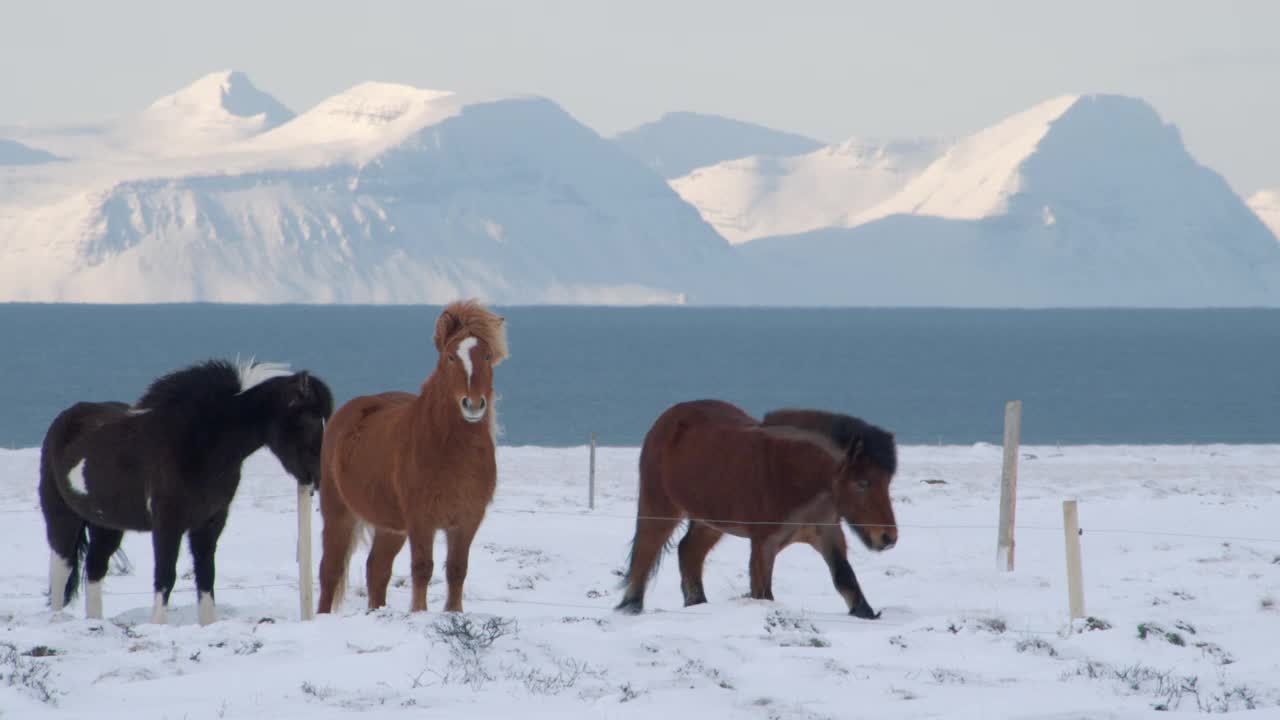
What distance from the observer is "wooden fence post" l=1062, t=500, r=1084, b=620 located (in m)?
9.51

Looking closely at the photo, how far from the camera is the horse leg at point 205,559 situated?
9141 mm

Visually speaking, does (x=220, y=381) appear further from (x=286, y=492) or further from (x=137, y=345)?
(x=137, y=345)

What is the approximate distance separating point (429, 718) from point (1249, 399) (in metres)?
70.5

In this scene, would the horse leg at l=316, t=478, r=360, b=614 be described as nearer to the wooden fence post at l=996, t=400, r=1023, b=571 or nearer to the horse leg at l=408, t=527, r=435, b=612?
the horse leg at l=408, t=527, r=435, b=612

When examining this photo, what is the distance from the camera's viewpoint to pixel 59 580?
10.1 metres

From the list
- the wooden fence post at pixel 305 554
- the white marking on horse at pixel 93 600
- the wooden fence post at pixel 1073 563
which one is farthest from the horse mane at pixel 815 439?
the white marking on horse at pixel 93 600

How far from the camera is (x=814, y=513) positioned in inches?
376

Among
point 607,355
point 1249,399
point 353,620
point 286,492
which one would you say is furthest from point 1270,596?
point 607,355

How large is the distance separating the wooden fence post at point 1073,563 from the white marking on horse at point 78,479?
6302 millimetres

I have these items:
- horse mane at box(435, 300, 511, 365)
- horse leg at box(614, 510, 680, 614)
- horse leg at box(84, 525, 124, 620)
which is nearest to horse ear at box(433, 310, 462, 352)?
horse mane at box(435, 300, 511, 365)

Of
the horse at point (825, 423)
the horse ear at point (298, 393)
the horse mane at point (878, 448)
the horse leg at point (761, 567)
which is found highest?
the horse ear at point (298, 393)

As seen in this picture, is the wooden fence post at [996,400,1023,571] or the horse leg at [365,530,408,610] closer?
the horse leg at [365,530,408,610]

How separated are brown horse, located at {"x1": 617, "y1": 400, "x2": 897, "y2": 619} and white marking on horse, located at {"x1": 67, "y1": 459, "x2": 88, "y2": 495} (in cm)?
365

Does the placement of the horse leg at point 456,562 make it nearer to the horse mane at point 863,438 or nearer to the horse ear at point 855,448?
the horse mane at point 863,438
